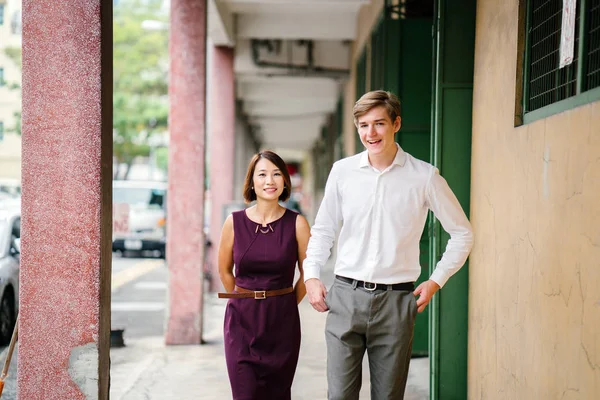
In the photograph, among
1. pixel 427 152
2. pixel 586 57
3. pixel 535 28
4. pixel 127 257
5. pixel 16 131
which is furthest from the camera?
pixel 127 257

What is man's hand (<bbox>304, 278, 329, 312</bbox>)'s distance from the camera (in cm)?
361

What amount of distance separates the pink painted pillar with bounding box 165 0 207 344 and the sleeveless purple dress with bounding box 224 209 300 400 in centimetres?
473

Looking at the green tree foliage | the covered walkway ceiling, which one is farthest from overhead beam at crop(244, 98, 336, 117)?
the green tree foliage

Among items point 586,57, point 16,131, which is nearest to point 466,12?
point 586,57

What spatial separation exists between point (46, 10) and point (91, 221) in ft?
4.21

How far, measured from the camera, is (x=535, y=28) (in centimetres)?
430

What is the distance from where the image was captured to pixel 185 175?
8.82m

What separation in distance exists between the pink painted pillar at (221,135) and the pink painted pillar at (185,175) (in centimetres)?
520

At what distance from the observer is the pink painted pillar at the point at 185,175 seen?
28.8ft

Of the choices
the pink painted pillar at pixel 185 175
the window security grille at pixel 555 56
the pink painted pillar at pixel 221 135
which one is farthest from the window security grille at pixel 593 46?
the pink painted pillar at pixel 221 135

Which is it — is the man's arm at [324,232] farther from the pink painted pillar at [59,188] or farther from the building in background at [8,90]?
the building in background at [8,90]

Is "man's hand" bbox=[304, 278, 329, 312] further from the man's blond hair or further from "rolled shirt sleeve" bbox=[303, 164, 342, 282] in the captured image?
the man's blond hair

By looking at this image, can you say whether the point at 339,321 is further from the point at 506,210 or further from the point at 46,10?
the point at 46,10

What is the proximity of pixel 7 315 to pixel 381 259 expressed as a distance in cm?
680
